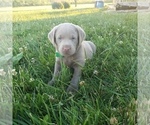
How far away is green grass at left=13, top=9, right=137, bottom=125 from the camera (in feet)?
2.57

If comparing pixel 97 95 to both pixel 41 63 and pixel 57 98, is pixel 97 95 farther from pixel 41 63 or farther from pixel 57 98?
pixel 41 63

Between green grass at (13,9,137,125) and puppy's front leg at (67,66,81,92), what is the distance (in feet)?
0.06

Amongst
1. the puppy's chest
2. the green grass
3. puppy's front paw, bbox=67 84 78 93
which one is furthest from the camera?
the puppy's chest

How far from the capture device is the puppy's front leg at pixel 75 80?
3.21 feet

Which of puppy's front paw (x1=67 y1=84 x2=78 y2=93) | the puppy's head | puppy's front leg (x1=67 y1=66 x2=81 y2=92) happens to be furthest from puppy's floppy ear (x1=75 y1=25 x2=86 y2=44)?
puppy's front paw (x1=67 y1=84 x2=78 y2=93)

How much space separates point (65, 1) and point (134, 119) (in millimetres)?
362

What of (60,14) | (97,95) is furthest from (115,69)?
(60,14)

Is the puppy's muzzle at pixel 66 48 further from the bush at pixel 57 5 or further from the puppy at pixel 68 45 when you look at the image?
the bush at pixel 57 5

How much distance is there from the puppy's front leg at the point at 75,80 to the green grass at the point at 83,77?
2cm

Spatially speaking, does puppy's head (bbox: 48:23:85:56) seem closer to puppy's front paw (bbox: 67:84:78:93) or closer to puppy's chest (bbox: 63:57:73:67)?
puppy's chest (bbox: 63:57:73:67)

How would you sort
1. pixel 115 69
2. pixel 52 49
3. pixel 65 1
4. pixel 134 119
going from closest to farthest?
pixel 134 119 < pixel 65 1 < pixel 115 69 < pixel 52 49

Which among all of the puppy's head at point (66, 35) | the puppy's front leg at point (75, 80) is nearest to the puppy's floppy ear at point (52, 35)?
the puppy's head at point (66, 35)

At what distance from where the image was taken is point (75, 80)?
105cm

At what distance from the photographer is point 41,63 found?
110cm
